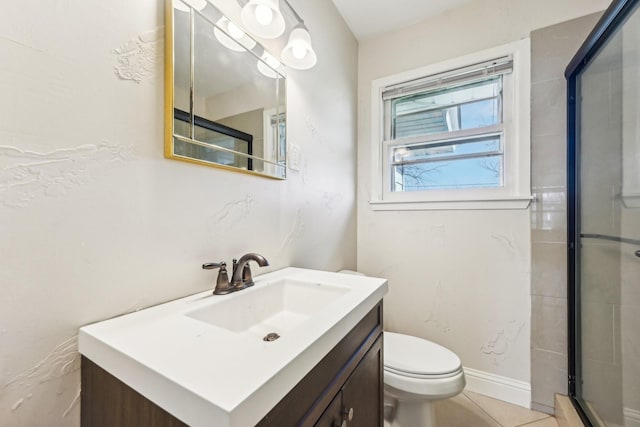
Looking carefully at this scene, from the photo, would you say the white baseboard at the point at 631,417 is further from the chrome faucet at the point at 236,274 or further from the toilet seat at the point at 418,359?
the chrome faucet at the point at 236,274

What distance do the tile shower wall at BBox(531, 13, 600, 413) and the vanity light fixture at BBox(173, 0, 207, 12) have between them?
1.69 m

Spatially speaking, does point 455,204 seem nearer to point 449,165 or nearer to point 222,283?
point 449,165

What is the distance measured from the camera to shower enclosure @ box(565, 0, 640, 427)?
3.44 ft

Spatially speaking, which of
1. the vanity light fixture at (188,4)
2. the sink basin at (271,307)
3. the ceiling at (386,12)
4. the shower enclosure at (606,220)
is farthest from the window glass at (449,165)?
the vanity light fixture at (188,4)

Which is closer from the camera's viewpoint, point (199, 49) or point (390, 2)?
point (199, 49)

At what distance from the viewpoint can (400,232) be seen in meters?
1.81

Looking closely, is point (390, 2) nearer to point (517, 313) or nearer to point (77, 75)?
point (77, 75)

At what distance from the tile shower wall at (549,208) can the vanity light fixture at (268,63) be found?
142cm

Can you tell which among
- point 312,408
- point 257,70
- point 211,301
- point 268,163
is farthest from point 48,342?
point 257,70

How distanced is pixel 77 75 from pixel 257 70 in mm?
625

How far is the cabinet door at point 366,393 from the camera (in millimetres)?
708

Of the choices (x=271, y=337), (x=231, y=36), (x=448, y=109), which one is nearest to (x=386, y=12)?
(x=448, y=109)

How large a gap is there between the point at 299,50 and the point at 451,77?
1.13 metres

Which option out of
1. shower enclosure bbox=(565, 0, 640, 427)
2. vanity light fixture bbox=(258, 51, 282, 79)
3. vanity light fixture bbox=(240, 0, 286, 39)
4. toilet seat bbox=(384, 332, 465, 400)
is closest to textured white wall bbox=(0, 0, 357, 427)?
vanity light fixture bbox=(240, 0, 286, 39)
